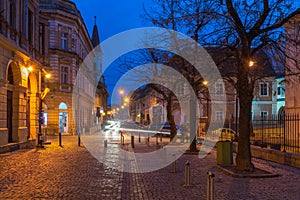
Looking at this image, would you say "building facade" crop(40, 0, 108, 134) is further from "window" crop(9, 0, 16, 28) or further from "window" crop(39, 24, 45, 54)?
"window" crop(9, 0, 16, 28)

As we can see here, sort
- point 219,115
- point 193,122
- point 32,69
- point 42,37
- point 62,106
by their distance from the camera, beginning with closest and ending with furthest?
point 193,122 < point 32,69 < point 42,37 < point 62,106 < point 219,115

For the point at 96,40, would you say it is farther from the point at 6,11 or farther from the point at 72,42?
the point at 6,11

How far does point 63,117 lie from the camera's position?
46.2m

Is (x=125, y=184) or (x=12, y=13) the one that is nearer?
(x=125, y=184)

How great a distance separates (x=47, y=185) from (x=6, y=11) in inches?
522

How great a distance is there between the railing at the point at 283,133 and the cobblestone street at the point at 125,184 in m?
2.31

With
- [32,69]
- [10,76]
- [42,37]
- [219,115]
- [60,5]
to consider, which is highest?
[60,5]

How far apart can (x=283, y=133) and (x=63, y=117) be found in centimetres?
3316

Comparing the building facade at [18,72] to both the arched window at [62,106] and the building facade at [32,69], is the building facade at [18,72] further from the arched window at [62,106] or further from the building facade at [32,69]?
the arched window at [62,106]

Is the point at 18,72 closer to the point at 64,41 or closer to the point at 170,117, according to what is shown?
the point at 170,117

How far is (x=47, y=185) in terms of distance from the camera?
→ 35.2 ft

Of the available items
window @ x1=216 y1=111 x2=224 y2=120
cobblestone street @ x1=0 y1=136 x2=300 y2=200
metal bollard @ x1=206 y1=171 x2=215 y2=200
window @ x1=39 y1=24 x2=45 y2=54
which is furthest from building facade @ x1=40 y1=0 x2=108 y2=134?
metal bollard @ x1=206 y1=171 x2=215 y2=200

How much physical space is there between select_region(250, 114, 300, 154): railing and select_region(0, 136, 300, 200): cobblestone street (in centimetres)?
231

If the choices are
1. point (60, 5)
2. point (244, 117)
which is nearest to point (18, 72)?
point (244, 117)
